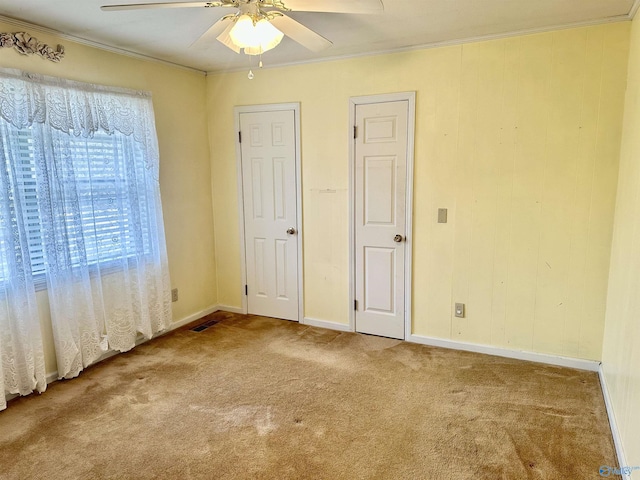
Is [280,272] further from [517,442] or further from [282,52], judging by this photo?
[517,442]

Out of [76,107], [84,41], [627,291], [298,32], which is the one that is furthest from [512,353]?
[84,41]

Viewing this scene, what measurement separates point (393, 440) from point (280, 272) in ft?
7.19

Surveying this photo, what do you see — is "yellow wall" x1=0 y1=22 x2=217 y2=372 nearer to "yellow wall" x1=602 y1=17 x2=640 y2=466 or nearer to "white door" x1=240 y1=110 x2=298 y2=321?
"white door" x1=240 y1=110 x2=298 y2=321

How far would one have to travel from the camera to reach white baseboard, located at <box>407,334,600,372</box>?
3.15 metres

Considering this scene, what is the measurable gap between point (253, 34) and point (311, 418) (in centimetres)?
216

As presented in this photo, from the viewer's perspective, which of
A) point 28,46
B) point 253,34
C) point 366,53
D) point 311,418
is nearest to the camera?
point 253,34

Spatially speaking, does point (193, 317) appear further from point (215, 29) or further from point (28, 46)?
point (215, 29)

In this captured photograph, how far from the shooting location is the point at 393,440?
2.37 metres

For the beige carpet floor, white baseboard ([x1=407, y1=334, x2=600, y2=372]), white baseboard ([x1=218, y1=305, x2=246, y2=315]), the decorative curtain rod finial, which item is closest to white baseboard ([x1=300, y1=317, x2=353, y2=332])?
the beige carpet floor

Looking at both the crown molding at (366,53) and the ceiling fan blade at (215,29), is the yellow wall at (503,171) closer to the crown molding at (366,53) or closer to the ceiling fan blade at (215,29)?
the crown molding at (366,53)

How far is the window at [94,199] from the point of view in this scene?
2.79 metres

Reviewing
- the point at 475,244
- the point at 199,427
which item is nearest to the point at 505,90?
the point at 475,244

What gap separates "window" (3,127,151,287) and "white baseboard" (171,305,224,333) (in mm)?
871

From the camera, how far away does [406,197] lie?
356 centimetres
